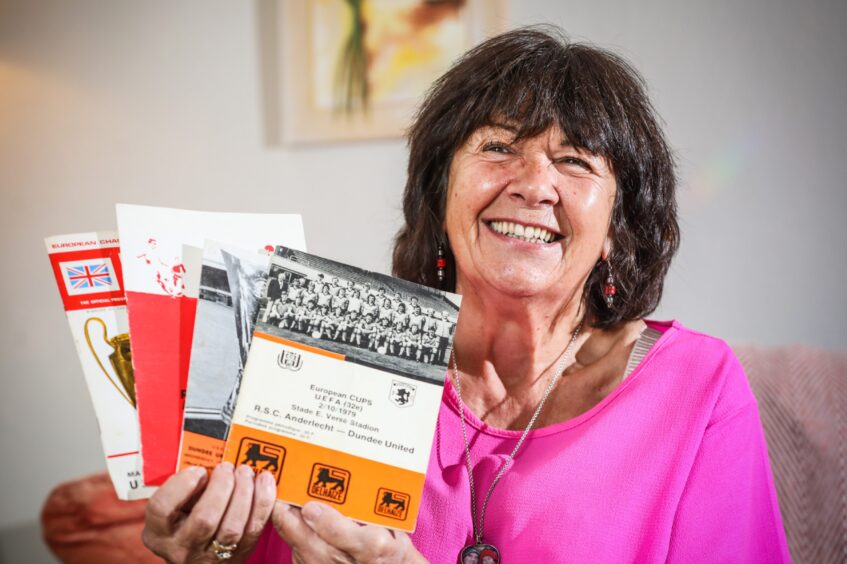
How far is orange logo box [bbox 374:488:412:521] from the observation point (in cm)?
74

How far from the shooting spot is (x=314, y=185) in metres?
2.02

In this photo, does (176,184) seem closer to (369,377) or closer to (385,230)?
(385,230)

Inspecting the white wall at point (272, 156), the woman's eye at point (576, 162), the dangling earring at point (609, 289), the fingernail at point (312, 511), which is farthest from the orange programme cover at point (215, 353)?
the white wall at point (272, 156)

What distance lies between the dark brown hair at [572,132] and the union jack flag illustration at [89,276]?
1.68ft

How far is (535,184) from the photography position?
36.1 inches

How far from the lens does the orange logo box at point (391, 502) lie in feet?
2.42

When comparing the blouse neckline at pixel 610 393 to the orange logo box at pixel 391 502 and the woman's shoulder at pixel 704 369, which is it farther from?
the orange logo box at pixel 391 502

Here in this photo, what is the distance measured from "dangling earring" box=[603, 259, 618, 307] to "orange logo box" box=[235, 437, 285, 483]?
61 cm

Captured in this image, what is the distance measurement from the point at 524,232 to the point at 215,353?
0.47 metres

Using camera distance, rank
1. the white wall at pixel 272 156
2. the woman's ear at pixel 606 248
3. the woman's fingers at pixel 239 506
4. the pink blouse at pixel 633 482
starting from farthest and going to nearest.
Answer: the white wall at pixel 272 156, the woman's ear at pixel 606 248, the pink blouse at pixel 633 482, the woman's fingers at pixel 239 506

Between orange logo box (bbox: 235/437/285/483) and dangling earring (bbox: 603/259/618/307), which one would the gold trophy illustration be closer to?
orange logo box (bbox: 235/437/285/483)

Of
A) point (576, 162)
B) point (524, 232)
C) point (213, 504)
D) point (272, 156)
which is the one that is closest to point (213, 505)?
point (213, 504)

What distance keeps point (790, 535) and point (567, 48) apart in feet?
3.04

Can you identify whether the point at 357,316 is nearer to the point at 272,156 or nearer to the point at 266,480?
the point at 266,480
